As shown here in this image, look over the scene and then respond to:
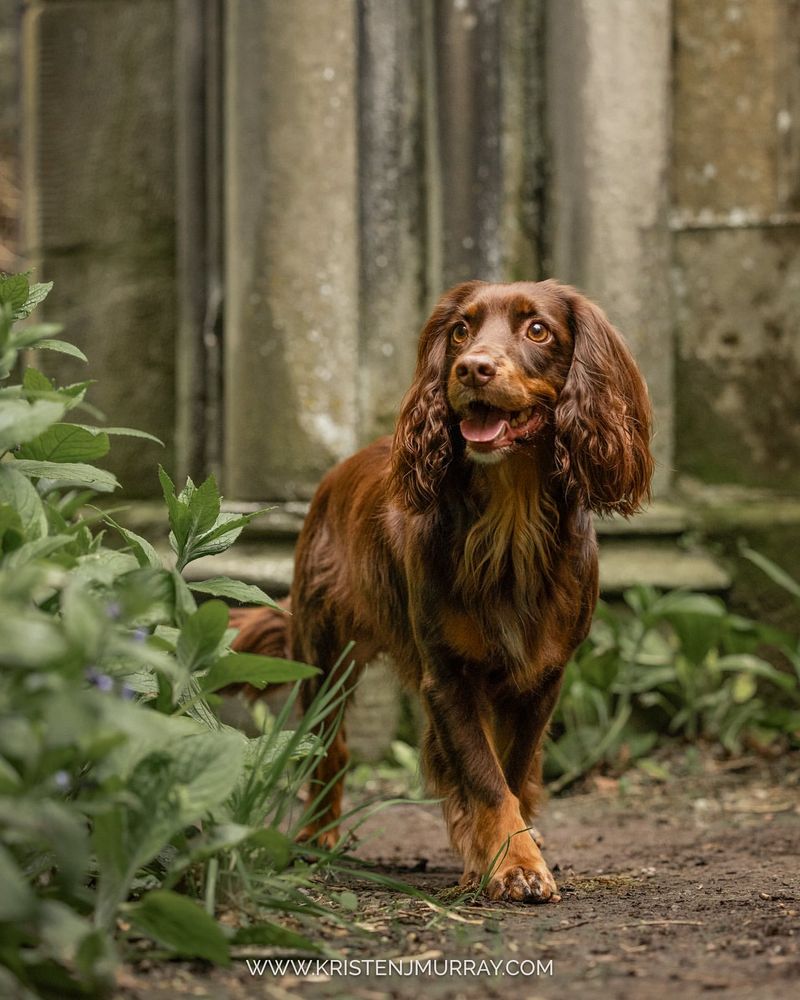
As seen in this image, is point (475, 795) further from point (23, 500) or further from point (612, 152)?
point (612, 152)

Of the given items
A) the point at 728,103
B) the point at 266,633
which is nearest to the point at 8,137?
the point at 728,103

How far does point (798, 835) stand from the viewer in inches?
126

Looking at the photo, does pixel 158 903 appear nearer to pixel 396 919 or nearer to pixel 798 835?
pixel 396 919

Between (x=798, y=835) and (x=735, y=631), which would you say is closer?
(x=798, y=835)

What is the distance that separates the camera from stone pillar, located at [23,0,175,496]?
4.86 metres

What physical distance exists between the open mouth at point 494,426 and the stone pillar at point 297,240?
1.76 m

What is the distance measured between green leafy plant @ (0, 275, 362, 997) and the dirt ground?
11 centimetres

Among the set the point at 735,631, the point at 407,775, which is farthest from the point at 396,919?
the point at 735,631

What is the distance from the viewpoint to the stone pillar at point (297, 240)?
431 cm

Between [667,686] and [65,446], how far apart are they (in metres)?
2.79

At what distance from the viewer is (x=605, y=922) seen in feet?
6.95

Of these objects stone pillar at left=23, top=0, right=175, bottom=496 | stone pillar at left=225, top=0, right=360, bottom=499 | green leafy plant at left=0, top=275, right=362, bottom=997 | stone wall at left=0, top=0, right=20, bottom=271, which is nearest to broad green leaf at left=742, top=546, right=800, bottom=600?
stone pillar at left=225, top=0, right=360, bottom=499

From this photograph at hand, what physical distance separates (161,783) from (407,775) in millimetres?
2567

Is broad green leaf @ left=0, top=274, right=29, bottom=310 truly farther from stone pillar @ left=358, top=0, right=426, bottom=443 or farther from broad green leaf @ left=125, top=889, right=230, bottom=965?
stone pillar @ left=358, top=0, right=426, bottom=443
